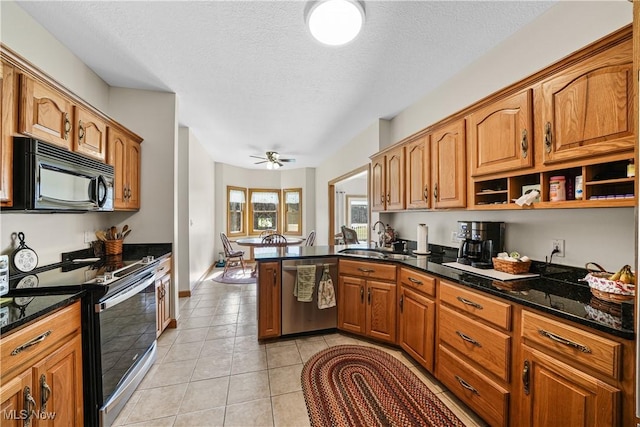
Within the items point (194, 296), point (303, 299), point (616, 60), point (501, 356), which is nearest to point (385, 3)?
point (616, 60)

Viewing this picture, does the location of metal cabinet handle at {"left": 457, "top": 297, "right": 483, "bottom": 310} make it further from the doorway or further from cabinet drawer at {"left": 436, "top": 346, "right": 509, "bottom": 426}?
the doorway

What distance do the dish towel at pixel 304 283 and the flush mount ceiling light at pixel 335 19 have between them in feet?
6.61

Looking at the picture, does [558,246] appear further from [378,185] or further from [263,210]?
[263,210]

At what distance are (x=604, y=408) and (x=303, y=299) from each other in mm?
2072

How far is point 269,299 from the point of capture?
2615 mm

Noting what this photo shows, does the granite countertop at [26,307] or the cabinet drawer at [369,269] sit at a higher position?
the granite countertop at [26,307]

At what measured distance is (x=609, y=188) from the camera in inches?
56.7

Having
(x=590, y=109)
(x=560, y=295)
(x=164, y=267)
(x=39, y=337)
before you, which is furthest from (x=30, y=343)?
(x=590, y=109)

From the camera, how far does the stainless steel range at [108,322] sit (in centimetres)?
147

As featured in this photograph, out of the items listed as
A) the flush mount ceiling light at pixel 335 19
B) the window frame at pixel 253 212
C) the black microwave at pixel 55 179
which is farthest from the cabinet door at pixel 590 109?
the window frame at pixel 253 212

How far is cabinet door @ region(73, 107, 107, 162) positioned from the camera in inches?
76.5

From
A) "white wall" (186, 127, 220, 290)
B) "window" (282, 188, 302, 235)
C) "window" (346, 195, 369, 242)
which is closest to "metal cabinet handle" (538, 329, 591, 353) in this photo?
"white wall" (186, 127, 220, 290)

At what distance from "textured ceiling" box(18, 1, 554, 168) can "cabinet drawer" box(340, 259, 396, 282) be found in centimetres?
192

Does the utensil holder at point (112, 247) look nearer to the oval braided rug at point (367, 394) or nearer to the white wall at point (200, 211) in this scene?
the white wall at point (200, 211)
